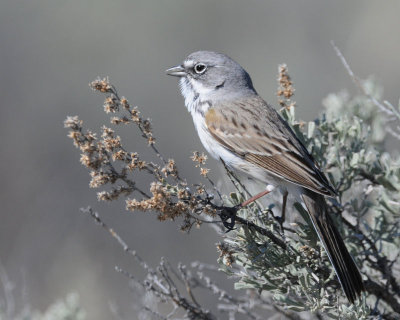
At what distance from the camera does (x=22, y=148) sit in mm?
8539

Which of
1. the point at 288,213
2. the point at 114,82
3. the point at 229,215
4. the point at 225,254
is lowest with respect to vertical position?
the point at 225,254

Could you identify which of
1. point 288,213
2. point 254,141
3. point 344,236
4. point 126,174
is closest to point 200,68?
point 254,141

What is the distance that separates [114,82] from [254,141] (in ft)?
21.7

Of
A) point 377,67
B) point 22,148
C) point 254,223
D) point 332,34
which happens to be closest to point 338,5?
point 332,34

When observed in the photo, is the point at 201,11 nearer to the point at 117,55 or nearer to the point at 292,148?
the point at 117,55

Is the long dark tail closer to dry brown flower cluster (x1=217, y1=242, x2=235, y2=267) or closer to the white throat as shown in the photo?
dry brown flower cluster (x1=217, y1=242, x2=235, y2=267)

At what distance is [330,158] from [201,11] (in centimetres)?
803

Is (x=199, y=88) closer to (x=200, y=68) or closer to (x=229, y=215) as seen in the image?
(x=200, y=68)

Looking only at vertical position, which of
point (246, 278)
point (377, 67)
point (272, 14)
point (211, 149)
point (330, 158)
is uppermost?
point (272, 14)

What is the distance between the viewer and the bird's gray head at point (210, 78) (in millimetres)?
4547

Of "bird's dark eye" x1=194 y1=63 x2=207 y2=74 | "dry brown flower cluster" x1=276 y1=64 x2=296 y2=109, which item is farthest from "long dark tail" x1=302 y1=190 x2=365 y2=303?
"bird's dark eye" x1=194 y1=63 x2=207 y2=74

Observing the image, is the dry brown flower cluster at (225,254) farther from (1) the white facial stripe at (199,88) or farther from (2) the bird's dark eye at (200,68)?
(2) the bird's dark eye at (200,68)

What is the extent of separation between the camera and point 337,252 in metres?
3.36

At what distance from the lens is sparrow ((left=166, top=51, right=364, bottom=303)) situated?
11.3ft
